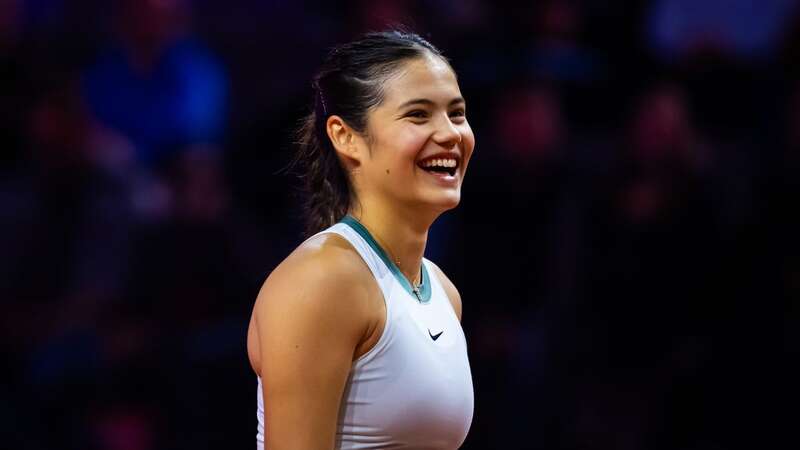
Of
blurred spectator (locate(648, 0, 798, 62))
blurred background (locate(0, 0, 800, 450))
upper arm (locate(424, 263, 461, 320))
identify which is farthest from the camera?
blurred spectator (locate(648, 0, 798, 62))

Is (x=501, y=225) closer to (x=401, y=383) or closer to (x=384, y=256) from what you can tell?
(x=384, y=256)

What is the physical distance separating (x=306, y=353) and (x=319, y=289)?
0.11m

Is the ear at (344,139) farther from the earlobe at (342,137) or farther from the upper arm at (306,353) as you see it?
the upper arm at (306,353)

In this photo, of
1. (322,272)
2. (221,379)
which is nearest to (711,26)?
(221,379)

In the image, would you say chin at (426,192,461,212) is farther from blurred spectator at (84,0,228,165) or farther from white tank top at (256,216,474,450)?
blurred spectator at (84,0,228,165)

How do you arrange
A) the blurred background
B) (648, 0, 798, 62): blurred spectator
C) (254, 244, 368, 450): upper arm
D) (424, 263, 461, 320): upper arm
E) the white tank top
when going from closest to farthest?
(254, 244, 368, 450): upper arm < the white tank top < (424, 263, 461, 320): upper arm < the blurred background < (648, 0, 798, 62): blurred spectator

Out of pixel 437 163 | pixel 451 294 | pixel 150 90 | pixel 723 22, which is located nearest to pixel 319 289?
pixel 437 163

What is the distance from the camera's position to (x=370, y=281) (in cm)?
202

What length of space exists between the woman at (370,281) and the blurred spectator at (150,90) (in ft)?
9.46

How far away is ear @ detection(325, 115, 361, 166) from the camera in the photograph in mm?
2176

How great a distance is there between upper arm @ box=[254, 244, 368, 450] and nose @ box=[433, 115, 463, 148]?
0.36m

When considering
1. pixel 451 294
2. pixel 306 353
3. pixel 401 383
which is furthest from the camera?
pixel 451 294

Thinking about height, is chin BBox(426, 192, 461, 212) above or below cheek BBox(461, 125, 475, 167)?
below

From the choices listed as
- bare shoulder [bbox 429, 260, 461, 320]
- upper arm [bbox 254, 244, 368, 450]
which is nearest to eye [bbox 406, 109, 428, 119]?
upper arm [bbox 254, 244, 368, 450]
